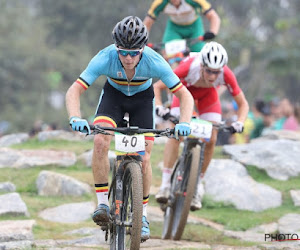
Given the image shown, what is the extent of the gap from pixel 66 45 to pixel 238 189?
39252mm

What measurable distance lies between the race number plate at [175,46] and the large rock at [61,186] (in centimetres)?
249

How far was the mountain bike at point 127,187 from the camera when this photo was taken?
5.74m

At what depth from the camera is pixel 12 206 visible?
8.42 meters

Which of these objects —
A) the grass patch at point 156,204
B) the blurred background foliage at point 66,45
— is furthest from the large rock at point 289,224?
the blurred background foliage at point 66,45

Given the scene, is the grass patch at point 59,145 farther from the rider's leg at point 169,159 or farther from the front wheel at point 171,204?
the front wheel at point 171,204

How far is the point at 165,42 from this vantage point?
10.9m

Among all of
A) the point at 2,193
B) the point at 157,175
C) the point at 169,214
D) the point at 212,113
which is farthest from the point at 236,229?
the point at 2,193

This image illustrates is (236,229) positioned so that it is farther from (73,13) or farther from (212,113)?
(73,13)

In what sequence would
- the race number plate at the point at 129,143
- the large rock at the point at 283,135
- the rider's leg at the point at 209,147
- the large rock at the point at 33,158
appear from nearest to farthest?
the race number plate at the point at 129,143, the rider's leg at the point at 209,147, the large rock at the point at 33,158, the large rock at the point at 283,135

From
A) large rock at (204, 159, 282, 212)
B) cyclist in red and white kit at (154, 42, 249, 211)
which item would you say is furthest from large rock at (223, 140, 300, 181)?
cyclist in red and white kit at (154, 42, 249, 211)

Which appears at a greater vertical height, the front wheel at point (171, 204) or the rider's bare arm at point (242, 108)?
the rider's bare arm at point (242, 108)

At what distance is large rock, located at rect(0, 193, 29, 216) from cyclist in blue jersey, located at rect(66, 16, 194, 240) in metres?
2.37

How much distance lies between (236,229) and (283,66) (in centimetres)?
2856

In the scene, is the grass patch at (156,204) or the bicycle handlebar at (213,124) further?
the grass patch at (156,204)
